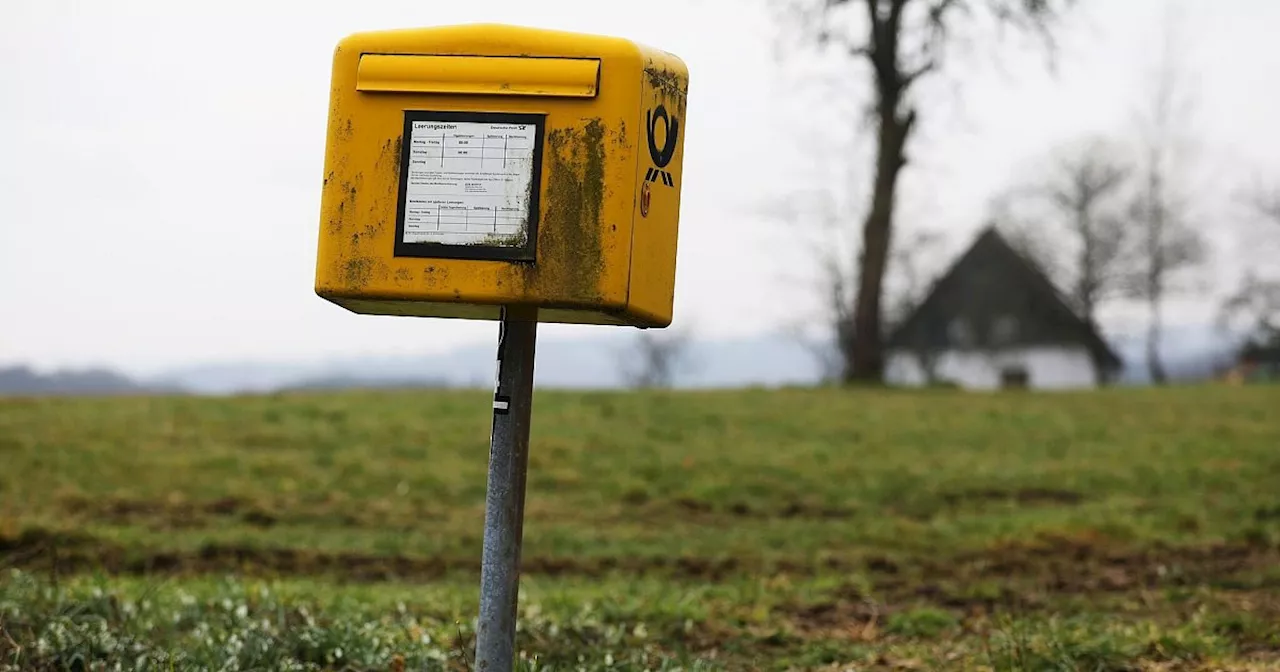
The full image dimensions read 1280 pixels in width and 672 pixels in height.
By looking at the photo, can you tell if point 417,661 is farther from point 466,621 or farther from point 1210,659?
point 1210,659

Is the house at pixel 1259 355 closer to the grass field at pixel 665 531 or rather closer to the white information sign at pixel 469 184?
the grass field at pixel 665 531

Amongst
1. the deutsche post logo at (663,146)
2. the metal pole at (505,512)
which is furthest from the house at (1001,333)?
the metal pole at (505,512)

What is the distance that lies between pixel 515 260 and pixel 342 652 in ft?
6.38

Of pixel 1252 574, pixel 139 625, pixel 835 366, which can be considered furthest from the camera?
pixel 835 366

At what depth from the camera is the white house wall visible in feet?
170

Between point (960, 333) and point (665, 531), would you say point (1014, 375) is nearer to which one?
point (960, 333)

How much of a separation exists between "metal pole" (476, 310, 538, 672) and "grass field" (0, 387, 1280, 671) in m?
0.58

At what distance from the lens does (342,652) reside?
4910mm

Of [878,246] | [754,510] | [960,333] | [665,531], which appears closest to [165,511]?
[665,531]

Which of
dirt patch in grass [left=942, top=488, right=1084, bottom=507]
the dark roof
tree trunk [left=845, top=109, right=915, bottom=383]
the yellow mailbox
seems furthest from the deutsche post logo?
the dark roof

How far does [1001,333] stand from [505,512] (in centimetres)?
5028

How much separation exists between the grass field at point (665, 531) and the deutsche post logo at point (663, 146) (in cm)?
160

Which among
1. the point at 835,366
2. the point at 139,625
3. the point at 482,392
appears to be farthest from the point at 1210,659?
the point at 835,366

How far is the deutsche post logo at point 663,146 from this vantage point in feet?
12.4
